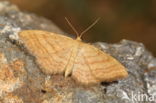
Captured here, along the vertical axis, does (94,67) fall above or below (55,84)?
above

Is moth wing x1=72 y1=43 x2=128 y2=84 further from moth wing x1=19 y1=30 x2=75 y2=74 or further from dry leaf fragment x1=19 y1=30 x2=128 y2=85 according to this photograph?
moth wing x1=19 y1=30 x2=75 y2=74

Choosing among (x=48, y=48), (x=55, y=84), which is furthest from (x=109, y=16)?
(x=55, y=84)

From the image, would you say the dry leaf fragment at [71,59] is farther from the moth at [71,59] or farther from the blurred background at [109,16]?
the blurred background at [109,16]

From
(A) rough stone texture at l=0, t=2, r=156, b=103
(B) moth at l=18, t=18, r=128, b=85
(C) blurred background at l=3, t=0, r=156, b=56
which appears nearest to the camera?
(A) rough stone texture at l=0, t=2, r=156, b=103

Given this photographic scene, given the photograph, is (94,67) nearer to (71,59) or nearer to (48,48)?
(71,59)

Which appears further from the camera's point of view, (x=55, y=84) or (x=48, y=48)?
(x=48, y=48)

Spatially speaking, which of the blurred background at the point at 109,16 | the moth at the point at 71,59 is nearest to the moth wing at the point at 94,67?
the moth at the point at 71,59

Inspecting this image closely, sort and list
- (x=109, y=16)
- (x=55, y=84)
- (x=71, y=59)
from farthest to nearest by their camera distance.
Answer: (x=109, y=16) → (x=71, y=59) → (x=55, y=84)

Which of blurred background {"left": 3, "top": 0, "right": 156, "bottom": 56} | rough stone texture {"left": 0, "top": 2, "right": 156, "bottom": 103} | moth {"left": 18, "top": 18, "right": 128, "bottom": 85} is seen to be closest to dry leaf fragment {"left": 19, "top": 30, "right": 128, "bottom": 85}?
moth {"left": 18, "top": 18, "right": 128, "bottom": 85}
